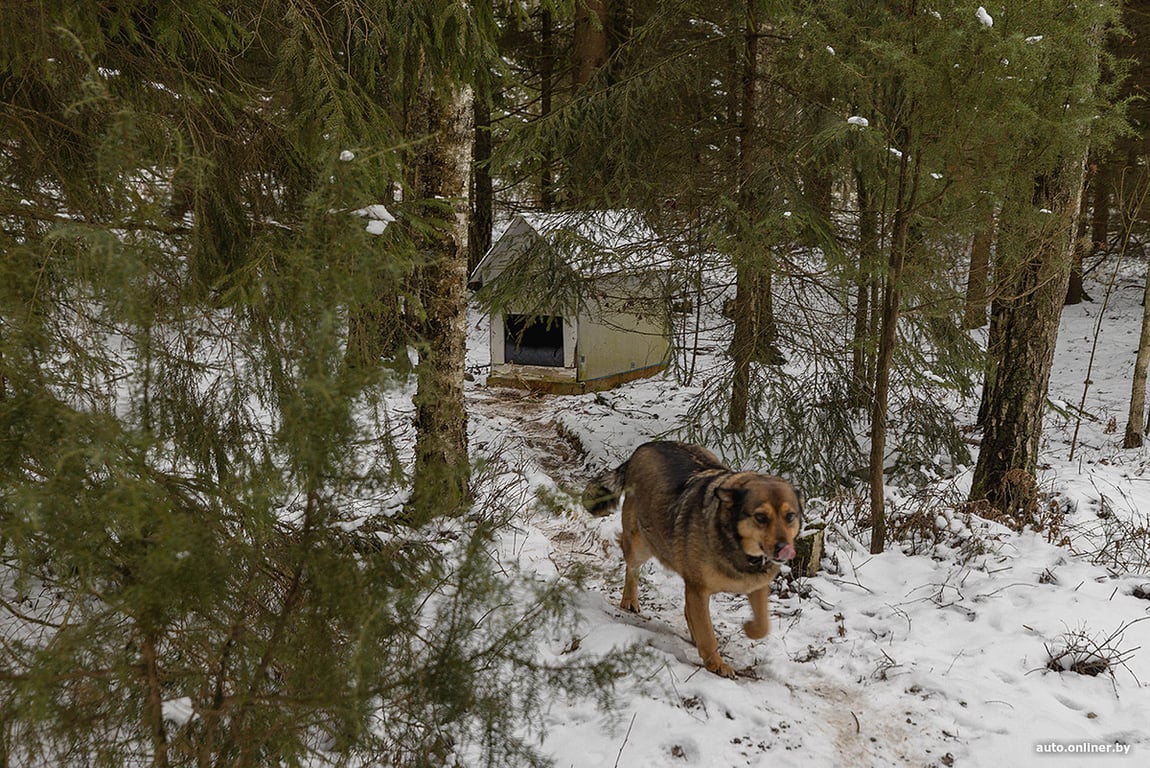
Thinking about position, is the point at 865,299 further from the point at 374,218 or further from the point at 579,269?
the point at 374,218

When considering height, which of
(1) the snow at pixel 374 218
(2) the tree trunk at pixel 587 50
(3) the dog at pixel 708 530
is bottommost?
(3) the dog at pixel 708 530

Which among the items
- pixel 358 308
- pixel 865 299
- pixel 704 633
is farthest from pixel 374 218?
pixel 865 299

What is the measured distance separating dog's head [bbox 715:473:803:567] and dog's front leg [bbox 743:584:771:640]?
0.96 ft

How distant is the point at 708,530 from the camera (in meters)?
4.14

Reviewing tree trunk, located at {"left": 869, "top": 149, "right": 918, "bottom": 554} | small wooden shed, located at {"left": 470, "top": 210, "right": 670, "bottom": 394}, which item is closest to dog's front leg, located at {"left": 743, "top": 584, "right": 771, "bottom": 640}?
tree trunk, located at {"left": 869, "top": 149, "right": 918, "bottom": 554}

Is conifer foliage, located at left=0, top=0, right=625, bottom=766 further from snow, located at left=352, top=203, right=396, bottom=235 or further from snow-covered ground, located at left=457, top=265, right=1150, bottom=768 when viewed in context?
snow-covered ground, located at left=457, top=265, right=1150, bottom=768

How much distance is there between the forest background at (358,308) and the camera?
83.3 inches

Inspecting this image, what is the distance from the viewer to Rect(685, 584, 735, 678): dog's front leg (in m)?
4.15

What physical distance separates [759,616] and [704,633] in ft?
1.16

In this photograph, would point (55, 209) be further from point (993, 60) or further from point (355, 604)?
point (993, 60)

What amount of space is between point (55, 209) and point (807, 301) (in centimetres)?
751

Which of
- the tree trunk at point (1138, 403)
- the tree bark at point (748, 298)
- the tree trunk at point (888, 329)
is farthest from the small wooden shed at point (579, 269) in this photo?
the tree trunk at point (1138, 403)

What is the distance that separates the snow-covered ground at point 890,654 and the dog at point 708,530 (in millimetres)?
215

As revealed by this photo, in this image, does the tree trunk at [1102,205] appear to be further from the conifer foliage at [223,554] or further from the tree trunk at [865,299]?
the conifer foliage at [223,554]
